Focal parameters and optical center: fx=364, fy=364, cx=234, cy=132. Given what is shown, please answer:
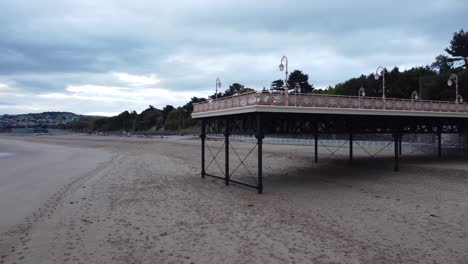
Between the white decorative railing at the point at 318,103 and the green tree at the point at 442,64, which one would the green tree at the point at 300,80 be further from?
the white decorative railing at the point at 318,103

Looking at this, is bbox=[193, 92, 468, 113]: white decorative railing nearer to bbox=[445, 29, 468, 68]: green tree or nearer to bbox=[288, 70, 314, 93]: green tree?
bbox=[445, 29, 468, 68]: green tree

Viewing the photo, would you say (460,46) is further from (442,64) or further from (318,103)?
(318,103)

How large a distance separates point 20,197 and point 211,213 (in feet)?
39.6

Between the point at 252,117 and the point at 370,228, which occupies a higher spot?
the point at 252,117

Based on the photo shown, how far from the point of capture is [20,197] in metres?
20.6

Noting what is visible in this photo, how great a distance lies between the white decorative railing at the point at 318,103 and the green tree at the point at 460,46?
4845 centimetres

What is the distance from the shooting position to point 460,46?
70750 millimetres

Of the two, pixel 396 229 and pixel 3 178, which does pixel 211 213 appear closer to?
pixel 396 229

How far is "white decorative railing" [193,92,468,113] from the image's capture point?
20469mm

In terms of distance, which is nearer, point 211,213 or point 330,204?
point 211,213

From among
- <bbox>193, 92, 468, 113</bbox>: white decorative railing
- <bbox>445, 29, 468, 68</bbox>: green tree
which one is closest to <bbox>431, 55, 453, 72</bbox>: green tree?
<bbox>445, 29, 468, 68</bbox>: green tree

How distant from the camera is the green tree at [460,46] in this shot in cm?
6988

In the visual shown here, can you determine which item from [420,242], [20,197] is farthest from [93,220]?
[420,242]

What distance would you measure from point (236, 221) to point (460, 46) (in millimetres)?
74276
